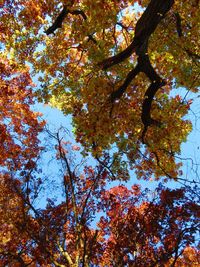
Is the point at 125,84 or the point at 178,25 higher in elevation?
the point at 178,25

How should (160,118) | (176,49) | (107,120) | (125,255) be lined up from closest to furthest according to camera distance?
(176,49), (107,120), (160,118), (125,255)

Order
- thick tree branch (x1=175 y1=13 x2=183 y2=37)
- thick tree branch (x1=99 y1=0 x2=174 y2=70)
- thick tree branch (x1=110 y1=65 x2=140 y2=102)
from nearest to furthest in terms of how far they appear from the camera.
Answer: thick tree branch (x1=99 y1=0 x2=174 y2=70) < thick tree branch (x1=110 y1=65 x2=140 y2=102) < thick tree branch (x1=175 y1=13 x2=183 y2=37)

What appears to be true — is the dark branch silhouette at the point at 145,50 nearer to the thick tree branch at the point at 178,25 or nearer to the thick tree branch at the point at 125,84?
the thick tree branch at the point at 125,84

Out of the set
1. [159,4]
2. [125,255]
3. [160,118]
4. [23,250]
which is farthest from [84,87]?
[23,250]

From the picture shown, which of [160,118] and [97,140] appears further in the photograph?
[160,118]

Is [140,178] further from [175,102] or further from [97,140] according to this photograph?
[97,140]

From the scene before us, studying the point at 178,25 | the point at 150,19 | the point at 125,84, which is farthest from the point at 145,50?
the point at 178,25

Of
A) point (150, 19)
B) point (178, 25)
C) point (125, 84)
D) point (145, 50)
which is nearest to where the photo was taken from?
point (150, 19)

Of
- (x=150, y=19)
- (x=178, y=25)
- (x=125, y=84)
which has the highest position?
(x=178, y=25)

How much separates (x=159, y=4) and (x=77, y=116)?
11.8ft

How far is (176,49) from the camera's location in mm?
7633

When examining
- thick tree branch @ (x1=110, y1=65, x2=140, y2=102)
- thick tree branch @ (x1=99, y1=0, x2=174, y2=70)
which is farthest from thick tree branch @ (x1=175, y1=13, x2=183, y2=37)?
thick tree branch @ (x1=99, y1=0, x2=174, y2=70)

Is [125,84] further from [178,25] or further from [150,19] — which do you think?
[178,25]

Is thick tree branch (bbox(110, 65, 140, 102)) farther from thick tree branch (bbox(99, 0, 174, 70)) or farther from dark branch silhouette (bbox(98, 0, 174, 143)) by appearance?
thick tree branch (bbox(99, 0, 174, 70))
